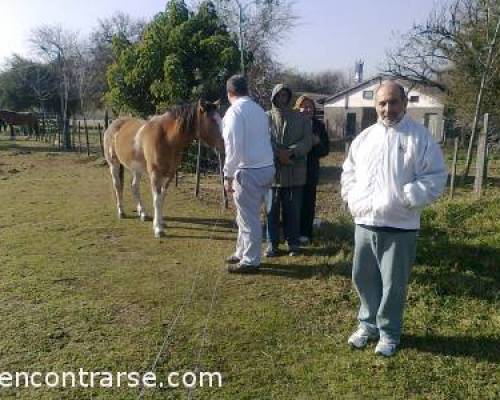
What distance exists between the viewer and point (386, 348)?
9.88 ft

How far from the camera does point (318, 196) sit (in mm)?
8883

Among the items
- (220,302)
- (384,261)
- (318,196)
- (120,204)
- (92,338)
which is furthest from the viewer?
(318,196)

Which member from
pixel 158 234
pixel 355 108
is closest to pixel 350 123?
pixel 355 108

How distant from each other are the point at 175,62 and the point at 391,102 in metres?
8.69

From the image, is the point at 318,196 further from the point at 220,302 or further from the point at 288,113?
the point at 220,302

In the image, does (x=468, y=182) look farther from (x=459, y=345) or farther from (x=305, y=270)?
(x=459, y=345)

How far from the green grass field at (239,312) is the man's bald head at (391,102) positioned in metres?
1.56

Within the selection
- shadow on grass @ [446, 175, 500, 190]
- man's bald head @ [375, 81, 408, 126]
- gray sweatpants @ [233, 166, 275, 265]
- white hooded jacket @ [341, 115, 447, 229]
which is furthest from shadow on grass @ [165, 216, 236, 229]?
shadow on grass @ [446, 175, 500, 190]

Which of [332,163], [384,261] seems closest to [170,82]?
[332,163]

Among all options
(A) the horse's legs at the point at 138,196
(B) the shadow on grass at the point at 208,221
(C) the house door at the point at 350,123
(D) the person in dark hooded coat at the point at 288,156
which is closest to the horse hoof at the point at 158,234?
(B) the shadow on grass at the point at 208,221

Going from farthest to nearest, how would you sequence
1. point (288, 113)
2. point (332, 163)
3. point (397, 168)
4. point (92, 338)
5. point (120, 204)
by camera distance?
point (332, 163), point (120, 204), point (288, 113), point (92, 338), point (397, 168)

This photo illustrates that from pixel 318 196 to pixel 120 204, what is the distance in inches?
149

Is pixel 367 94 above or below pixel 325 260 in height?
above

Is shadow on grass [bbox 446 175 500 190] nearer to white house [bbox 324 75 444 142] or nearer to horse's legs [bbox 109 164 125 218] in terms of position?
horse's legs [bbox 109 164 125 218]
